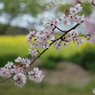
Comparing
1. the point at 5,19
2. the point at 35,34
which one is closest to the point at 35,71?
the point at 35,34

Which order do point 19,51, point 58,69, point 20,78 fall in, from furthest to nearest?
point 19,51 < point 58,69 < point 20,78

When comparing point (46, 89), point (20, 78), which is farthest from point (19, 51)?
point (20, 78)

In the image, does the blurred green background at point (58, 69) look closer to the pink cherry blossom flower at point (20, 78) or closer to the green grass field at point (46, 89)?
the green grass field at point (46, 89)

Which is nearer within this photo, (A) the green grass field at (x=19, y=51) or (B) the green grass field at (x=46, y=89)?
(B) the green grass field at (x=46, y=89)

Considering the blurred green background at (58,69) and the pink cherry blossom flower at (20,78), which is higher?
the blurred green background at (58,69)

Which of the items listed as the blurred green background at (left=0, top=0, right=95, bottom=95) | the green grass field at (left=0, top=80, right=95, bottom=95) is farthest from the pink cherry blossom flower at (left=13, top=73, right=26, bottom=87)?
the green grass field at (left=0, top=80, right=95, bottom=95)

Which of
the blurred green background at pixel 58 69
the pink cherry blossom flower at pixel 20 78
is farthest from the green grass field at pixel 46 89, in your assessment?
the pink cherry blossom flower at pixel 20 78

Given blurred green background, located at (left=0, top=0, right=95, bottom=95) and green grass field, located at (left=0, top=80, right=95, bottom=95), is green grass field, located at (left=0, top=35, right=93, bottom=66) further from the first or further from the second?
green grass field, located at (left=0, top=80, right=95, bottom=95)

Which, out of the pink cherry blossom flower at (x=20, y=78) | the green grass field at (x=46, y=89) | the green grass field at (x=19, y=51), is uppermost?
the green grass field at (x=19, y=51)

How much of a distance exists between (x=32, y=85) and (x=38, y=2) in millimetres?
7883

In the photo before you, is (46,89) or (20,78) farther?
(46,89)

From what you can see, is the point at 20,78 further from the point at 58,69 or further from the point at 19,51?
the point at 19,51

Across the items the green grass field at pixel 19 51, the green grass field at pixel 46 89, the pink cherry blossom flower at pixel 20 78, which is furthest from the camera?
the green grass field at pixel 19 51

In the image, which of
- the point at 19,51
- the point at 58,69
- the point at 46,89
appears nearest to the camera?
the point at 46,89
